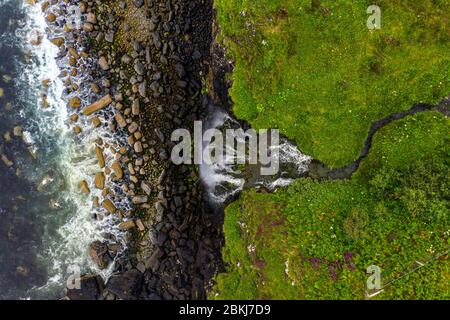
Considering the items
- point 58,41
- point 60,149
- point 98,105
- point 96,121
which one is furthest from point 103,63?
point 60,149

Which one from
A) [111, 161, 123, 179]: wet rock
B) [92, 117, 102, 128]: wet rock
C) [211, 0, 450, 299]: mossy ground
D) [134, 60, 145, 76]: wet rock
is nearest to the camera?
[211, 0, 450, 299]: mossy ground

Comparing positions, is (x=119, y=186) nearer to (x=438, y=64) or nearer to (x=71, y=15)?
(x=71, y=15)

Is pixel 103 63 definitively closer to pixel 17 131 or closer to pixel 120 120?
pixel 120 120

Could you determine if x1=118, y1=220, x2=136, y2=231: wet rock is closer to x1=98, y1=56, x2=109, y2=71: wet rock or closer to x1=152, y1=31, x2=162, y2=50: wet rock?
x1=98, y1=56, x2=109, y2=71: wet rock

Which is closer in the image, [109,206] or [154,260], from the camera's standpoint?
[154,260]

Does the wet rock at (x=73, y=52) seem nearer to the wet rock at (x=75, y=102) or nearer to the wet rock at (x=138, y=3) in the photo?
the wet rock at (x=75, y=102)

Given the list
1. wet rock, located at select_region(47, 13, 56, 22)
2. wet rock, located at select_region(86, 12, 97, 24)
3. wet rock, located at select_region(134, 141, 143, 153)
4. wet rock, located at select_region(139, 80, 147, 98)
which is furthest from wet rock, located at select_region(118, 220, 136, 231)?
wet rock, located at select_region(47, 13, 56, 22)

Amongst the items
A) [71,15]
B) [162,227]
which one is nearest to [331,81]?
[162,227]
